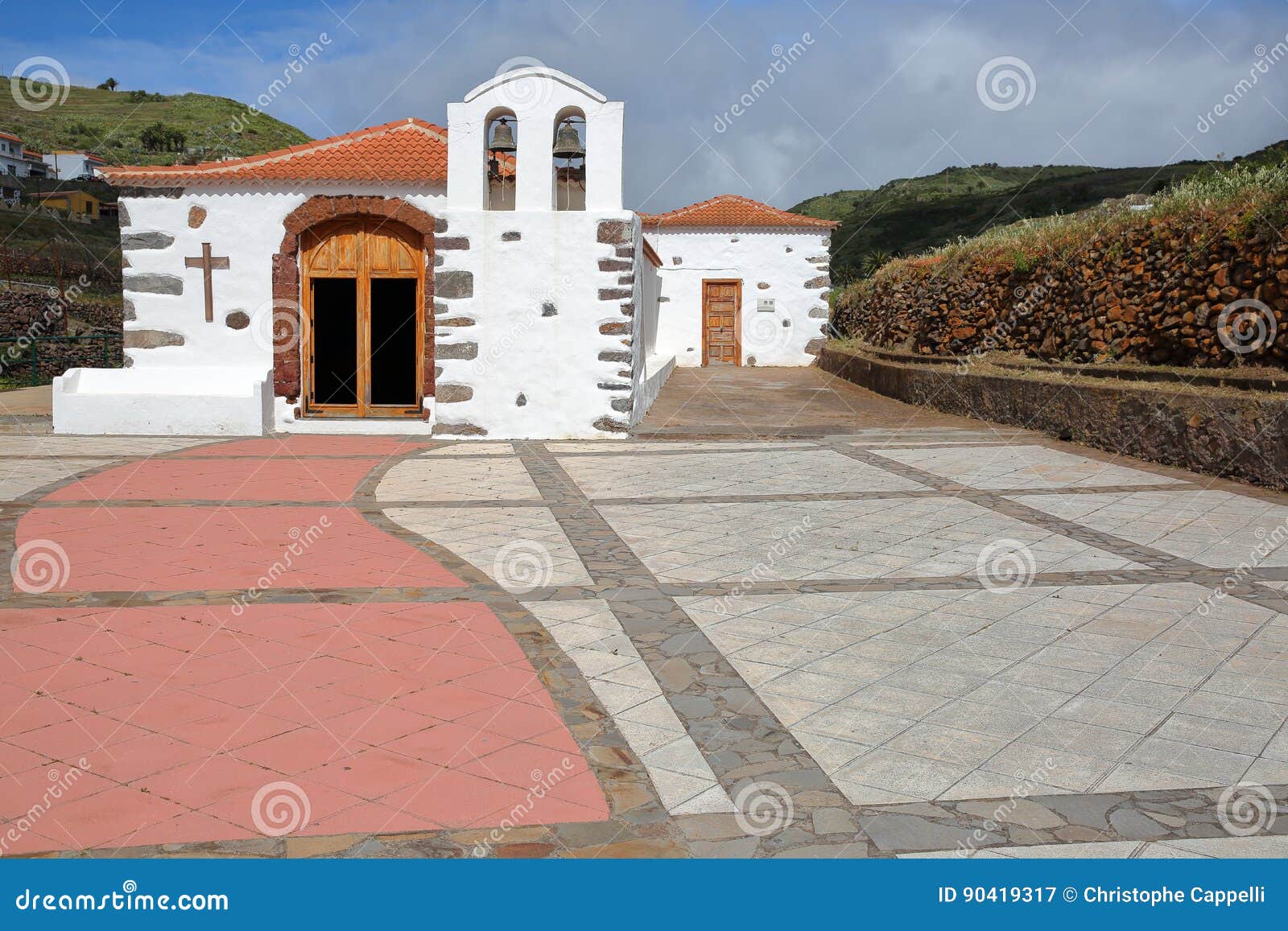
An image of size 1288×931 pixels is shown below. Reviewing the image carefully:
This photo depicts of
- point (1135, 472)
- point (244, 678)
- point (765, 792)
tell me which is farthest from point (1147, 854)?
point (1135, 472)

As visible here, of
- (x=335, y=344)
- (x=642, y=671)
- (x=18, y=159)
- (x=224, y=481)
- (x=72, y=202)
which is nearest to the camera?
(x=642, y=671)

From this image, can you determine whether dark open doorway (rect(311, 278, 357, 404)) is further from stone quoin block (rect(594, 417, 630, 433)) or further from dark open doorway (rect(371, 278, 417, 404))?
stone quoin block (rect(594, 417, 630, 433))

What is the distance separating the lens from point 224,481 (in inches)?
367

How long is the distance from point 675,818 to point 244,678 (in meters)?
2.17

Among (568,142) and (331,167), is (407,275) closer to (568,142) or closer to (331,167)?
(331,167)

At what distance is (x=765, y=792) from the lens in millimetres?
3480

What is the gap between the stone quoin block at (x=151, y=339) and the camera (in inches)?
513

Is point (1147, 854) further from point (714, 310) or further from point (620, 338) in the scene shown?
point (714, 310)

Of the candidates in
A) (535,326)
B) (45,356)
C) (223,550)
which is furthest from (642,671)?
(45,356)

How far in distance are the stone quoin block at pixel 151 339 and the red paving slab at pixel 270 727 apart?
847 centimetres

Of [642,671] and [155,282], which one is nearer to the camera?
[642,671]

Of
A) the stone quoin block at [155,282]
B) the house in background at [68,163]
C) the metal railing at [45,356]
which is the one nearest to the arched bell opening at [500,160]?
the stone quoin block at [155,282]

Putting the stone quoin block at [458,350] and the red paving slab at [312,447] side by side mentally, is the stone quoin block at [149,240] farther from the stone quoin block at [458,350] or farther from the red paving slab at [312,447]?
the stone quoin block at [458,350]

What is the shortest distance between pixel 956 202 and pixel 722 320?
97.7 feet
